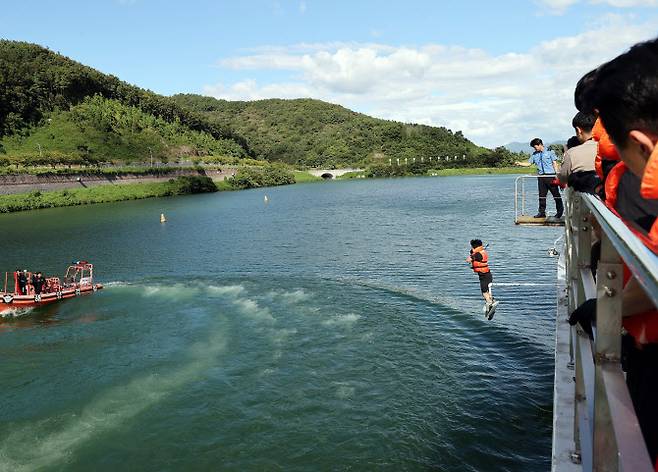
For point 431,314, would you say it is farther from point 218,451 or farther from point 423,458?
point 218,451

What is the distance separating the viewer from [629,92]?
8.05 feet

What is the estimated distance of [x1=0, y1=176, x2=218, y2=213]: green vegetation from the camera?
81562mm

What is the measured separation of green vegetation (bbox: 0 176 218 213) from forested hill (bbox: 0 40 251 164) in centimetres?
1405

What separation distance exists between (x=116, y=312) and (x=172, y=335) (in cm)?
533

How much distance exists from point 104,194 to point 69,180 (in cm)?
704

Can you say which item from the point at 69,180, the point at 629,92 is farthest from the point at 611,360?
the point at 69,180

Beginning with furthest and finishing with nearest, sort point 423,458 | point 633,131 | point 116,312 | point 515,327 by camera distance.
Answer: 1. point 116,312
2. point 515,327
3. point 423,458
4. point 633,131

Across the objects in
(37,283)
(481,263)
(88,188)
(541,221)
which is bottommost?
(37,283)

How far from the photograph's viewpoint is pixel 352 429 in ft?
45.0

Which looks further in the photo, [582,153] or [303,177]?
[303,177]

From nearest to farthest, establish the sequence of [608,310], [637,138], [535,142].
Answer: [637,138] → [608,310] → [535,142]

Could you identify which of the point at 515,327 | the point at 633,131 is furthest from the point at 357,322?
the point at 633,131

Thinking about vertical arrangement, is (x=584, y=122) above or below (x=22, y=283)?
above

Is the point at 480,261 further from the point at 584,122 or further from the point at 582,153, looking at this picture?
the point at 584,122
